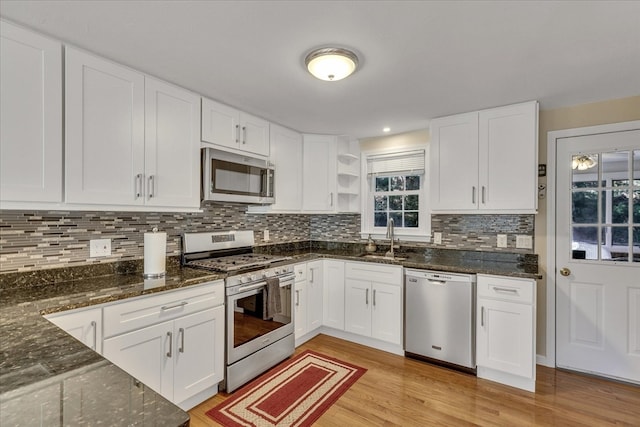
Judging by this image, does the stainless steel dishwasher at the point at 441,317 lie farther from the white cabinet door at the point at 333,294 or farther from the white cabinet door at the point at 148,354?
the white cabinet door at the point at 148,354

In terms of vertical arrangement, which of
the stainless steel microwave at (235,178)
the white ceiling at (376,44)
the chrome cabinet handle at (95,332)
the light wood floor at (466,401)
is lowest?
the light wood floor at (466,401)

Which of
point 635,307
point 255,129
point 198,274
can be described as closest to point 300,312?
point 198,274

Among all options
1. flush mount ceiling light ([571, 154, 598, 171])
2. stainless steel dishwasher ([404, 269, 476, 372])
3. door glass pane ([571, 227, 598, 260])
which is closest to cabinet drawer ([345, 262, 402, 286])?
stainless steel dishwasher ([404, 269, 476, 372])

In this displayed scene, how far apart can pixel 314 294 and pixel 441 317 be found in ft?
4.10

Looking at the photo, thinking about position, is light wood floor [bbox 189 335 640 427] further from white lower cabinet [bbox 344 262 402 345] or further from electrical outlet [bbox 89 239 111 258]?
electrical outlet [bbox 89 239 111 258]

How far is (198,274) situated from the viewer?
2188 mm

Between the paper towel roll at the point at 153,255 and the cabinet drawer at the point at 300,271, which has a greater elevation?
the paper towel roll at the point at 153,255

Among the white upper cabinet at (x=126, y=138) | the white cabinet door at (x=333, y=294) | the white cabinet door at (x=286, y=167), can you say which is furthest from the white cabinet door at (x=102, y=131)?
the white cabinet door at (x=333, y=294)

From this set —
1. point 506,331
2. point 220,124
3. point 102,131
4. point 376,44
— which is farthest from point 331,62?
point 506,331

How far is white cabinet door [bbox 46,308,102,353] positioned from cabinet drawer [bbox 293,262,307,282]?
5.37ft

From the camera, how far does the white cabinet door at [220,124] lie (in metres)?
2.44

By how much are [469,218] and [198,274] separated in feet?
8.34

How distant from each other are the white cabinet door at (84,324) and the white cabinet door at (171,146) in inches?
30.7

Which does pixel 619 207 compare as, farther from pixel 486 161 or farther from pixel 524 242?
pixel 486 161
